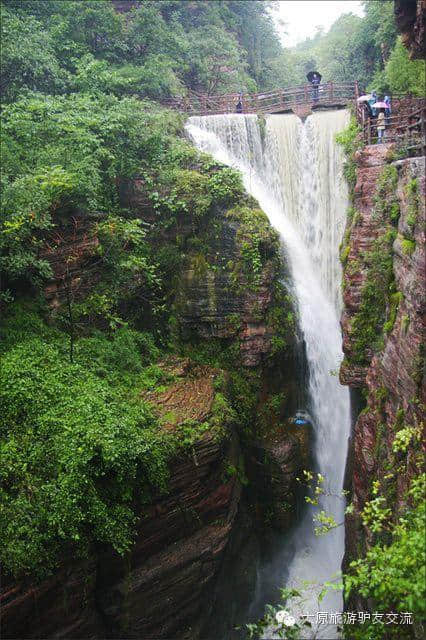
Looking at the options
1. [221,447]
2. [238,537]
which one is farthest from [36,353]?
[238,537]

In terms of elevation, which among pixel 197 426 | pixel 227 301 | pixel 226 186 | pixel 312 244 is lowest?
pixel 197 426

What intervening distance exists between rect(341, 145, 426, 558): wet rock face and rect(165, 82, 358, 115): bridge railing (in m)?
8.21

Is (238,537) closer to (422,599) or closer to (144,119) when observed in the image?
(422,599)

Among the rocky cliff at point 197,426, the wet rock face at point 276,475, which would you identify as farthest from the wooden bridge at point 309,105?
the wet rock face at point 276,475

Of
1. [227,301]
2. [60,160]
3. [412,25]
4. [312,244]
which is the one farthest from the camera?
[312,244]

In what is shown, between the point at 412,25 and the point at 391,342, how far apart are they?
22.2ft

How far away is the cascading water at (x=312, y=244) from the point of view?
42.0 feet

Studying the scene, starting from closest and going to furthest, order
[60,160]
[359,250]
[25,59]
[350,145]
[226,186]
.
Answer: [60,160], [359,250], [226,186], [25,59], [350,145]

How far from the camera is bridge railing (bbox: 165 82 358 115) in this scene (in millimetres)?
19109

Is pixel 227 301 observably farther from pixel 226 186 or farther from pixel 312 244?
pixel 312 244

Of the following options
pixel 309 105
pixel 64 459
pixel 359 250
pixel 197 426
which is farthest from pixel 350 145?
pixel 64 459

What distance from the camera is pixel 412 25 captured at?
10023 mm

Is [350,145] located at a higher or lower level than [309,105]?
lower

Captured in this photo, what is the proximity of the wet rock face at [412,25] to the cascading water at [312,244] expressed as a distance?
210 inches
